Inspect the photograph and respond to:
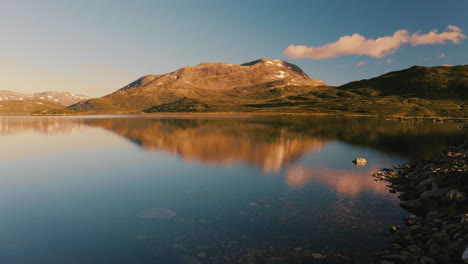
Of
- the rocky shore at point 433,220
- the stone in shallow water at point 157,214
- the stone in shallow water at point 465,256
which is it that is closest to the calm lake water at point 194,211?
the stone in shallow water at point 157,214

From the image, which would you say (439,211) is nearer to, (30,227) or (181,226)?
(181,226)

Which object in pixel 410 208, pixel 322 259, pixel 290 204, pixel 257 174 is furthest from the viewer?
pixel 257 174

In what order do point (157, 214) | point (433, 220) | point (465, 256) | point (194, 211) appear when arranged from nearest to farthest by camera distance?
point (465, 256), point (433, 220), point (157, 214), point (194, 211)

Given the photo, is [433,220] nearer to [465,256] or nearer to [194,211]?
[465,256]

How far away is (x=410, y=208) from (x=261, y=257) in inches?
691

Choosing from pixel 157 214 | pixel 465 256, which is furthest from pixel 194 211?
pixel 465 256

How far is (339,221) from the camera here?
23.4m

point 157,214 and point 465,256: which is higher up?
point 465,256

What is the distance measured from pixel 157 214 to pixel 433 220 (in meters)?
23.6

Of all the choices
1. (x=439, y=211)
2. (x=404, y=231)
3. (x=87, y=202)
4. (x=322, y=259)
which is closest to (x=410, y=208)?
(x=439, y=211)

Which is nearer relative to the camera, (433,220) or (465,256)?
(465,256)

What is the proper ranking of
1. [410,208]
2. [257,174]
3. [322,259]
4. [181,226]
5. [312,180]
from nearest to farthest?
[322,259] < [181,226] < [410,208] < [312,180] < [257,174]

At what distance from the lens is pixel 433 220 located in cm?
2162

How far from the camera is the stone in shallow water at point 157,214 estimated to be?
24844 millimetres
